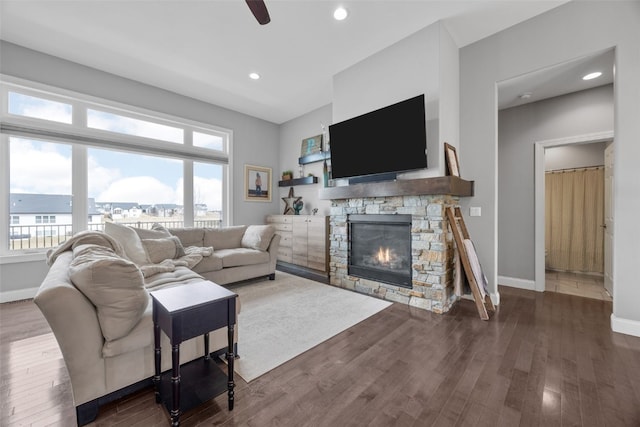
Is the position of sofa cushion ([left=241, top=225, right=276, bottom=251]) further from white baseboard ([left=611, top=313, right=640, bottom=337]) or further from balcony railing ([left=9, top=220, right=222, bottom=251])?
white baseboard ([left=611, top=313, right=640, bottom=337])

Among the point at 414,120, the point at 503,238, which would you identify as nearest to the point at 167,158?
the point at 414,120

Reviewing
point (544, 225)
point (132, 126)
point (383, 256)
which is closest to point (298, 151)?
point (132, 126)

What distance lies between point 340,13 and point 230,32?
1.33m

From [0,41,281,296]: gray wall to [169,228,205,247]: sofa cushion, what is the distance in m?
1.22

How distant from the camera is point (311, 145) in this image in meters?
5.36

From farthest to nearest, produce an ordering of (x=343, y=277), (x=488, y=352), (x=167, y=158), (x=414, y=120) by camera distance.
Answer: (x=167, y=158) < (x=343, y=277) < (x=414, y=120) < (x=488, y=352)

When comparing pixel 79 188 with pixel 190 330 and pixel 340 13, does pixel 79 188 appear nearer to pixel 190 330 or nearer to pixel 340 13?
pixel 190 330

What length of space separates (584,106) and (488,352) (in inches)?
138

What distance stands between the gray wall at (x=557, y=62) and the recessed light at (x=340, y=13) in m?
1.74

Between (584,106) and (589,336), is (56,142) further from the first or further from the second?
(584,106)

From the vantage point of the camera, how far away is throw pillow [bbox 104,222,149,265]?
275 centimetres

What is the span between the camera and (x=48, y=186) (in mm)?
3525

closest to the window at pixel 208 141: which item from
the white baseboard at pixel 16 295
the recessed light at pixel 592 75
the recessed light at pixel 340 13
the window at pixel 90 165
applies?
the window at pixel 90 165

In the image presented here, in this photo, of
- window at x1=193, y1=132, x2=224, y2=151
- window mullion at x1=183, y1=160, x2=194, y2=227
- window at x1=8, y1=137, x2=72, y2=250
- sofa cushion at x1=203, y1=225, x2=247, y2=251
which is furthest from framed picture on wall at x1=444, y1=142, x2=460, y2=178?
window at x1=8, y1=137, x2=72, y2=250
